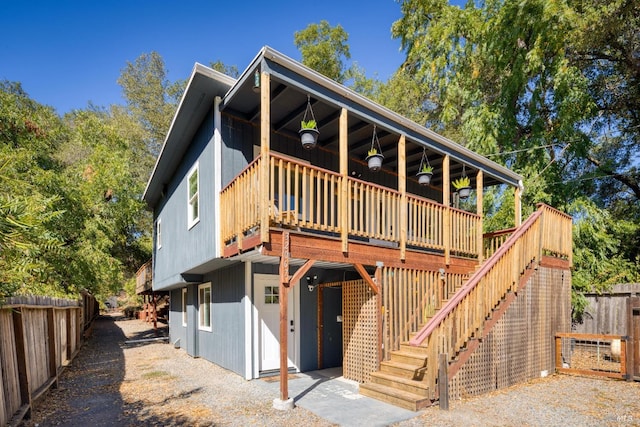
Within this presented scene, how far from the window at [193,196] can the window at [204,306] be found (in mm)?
1891

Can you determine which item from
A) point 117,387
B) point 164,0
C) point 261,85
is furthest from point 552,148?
point 117,387

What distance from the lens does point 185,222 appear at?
1018cm

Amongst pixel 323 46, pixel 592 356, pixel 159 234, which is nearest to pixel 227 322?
pixel 159 234

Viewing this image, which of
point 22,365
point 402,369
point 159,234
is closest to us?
point 22,365

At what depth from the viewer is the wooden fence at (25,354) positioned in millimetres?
4676

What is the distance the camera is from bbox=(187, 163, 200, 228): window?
30.6ft

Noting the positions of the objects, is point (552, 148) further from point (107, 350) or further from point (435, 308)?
point (107, 350)

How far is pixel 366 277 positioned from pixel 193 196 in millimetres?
5227

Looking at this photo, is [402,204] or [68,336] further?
[68,336]

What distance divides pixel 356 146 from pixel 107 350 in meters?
10.8

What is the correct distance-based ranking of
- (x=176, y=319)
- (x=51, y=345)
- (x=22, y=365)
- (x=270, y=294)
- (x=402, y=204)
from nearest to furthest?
1. (x=22, y=365)
2. (x=51, y=345)
3. (x=402, y=204)
4. (x=270, y=294)
5. (x=176, y=319)

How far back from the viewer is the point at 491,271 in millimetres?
6871

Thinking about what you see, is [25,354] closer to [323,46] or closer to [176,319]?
[176,319]

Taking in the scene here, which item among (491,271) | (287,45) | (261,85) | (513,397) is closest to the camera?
(261,85)
